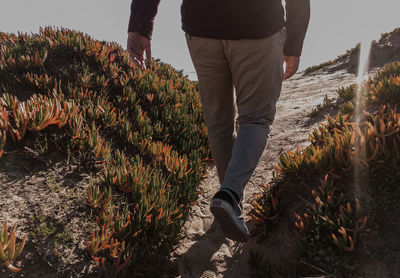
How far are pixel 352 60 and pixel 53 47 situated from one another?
1169 centimetres

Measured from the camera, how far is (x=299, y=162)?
2918 mm

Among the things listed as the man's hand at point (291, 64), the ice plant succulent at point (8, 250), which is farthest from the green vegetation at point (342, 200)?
the ice plant succulent at point (8, 250)

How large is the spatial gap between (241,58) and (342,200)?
1501 mm

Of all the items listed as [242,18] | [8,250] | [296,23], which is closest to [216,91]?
[242,18]

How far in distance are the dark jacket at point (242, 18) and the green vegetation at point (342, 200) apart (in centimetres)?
121

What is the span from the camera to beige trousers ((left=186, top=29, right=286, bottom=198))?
6.57 feet

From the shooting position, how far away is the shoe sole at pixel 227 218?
1897mm

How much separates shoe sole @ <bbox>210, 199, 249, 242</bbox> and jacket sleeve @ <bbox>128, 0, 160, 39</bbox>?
164 centimetres

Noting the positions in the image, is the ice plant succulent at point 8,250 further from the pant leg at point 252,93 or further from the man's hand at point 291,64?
the man's hand at point 291,64

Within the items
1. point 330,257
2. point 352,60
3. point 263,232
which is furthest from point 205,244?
point 352,60

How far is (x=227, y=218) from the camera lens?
1.94 metres

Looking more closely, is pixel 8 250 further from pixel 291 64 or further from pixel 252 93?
pixel 291 64

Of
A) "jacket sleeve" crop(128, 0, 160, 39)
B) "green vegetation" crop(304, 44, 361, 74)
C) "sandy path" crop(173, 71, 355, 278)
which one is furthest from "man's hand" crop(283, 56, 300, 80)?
"green vegetation" crop(304, 44, 361, 74)

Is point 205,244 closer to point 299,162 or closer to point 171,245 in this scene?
point 171,245
